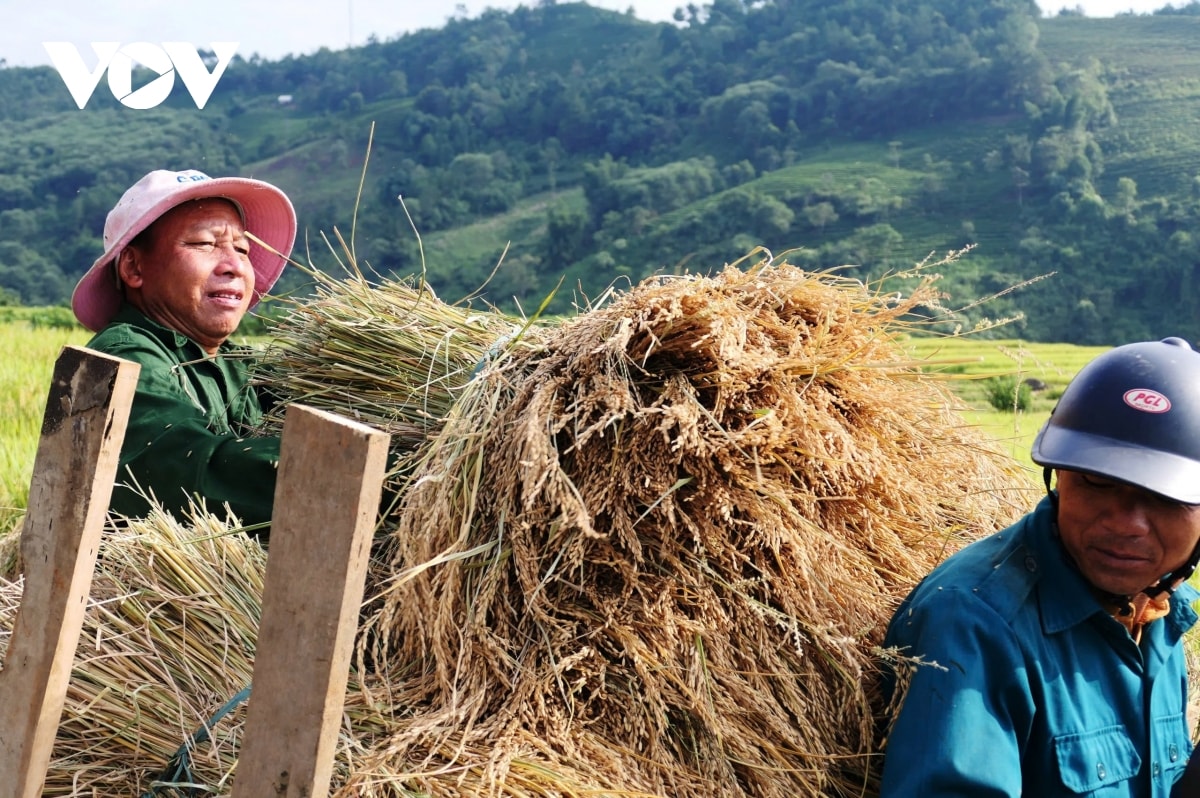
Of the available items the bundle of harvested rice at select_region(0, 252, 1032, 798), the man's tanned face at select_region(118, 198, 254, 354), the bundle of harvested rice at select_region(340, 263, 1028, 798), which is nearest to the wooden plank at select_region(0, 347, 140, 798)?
the bundle of harvested rice at select_region(0, 252, 1032, 798)

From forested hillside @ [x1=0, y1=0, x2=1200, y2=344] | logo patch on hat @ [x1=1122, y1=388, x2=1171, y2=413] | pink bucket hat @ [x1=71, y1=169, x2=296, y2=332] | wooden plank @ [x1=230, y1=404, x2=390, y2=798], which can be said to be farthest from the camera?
forested hillside @ [x1=0, y1=0, x2=1200, y2=344]

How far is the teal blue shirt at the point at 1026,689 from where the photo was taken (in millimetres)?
1673

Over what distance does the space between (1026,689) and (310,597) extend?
1156mm

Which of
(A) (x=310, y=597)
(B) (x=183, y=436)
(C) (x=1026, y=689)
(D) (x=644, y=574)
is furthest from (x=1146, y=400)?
(B) (x=183, y=436)

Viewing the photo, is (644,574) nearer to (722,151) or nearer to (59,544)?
(59,544)

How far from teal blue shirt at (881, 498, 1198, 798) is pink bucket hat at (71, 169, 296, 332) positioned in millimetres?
1974

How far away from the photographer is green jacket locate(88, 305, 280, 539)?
2.35m

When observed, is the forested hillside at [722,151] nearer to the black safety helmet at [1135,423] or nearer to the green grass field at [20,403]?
the green grass field at [20,403]

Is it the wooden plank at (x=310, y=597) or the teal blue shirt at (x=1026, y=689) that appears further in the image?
the teal blue shirt at (x=1026, y=689)

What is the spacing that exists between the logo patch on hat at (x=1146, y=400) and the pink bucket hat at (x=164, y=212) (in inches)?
82.6

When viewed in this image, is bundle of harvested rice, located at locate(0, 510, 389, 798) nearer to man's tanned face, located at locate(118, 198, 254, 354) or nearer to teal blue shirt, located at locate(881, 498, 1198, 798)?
teal blue shirt, located at locate(881, 498, 1198, 798)

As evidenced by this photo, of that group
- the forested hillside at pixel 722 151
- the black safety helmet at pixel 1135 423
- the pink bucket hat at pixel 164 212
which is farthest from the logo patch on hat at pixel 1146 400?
the forested hillside at pixel 722 151

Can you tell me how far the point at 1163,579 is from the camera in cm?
196

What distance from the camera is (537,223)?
248ft
